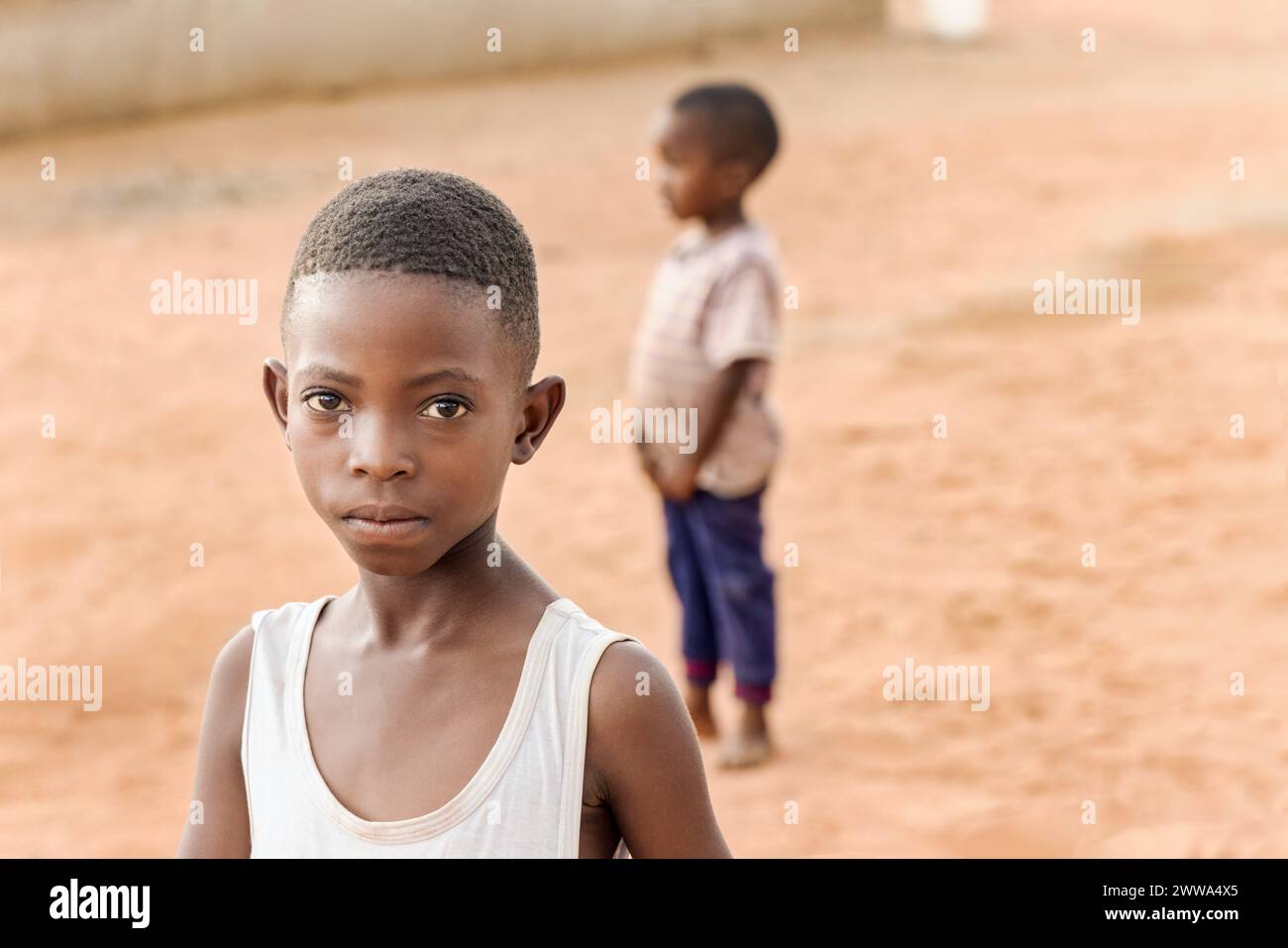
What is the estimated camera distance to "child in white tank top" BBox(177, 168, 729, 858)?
147 cm

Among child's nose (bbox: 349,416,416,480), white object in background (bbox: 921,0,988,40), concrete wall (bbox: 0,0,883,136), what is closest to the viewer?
child's nose (bbox: 349,416,416,480)

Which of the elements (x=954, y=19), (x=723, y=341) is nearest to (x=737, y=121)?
(x=723, y=341)

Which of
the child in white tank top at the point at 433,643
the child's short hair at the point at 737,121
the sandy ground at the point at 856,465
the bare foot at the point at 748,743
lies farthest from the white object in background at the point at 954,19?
the child in white tank top at the point at 433,643

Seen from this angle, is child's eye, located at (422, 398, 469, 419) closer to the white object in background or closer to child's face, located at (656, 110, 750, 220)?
child's face, located at (656, 110, 750, 220)

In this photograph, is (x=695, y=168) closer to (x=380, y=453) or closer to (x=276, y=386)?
(x=276, y=386)

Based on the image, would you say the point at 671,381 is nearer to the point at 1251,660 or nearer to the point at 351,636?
the point at 1251,660

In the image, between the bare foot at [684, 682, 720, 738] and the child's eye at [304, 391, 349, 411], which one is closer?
the child's eye at [304, 391, 349, 411]

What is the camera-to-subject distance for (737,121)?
434cm

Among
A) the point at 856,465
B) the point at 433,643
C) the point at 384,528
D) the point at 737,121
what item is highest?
the point at 737,121

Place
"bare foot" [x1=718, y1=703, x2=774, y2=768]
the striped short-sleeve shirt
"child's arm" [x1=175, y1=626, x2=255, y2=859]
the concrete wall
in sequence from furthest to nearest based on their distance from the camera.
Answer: the concrete wall → "bare foot" [x1=718, y1=703, x2=774, y2=768] → the striped short-sleeve shirt → "child's arm" [x1=175, y1=626, x2=255, y2=859]

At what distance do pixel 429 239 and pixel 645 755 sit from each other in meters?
0.52

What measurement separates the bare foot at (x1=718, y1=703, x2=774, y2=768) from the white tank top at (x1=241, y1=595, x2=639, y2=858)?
3.20 meters

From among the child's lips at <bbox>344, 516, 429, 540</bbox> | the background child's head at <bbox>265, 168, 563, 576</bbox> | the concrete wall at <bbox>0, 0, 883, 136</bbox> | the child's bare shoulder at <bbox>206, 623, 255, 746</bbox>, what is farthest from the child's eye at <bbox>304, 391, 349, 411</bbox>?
the concrete wall at <bbox>0, 0, 883, 136</bbox>

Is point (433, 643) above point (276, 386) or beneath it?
beneath
